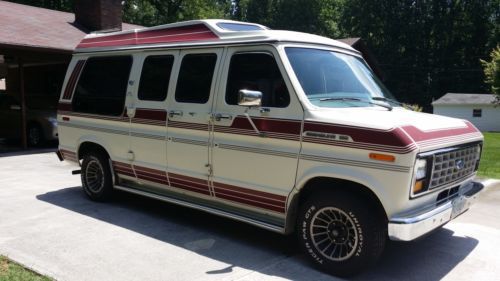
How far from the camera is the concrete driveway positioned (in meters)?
4.85

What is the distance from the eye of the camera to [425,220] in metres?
4.41

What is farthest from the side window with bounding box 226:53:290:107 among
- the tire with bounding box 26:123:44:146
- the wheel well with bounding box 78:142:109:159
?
the tire with bounding box 26:123:44:146

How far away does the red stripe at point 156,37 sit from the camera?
6.11 meters

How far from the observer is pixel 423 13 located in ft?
203

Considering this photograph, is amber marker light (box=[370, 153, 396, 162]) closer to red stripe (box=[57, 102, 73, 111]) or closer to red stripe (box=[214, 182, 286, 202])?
red stripe (box=[214, 182, 286, 202])

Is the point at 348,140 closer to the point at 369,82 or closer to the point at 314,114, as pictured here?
the point at 314,114

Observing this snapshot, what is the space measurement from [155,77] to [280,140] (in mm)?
2342

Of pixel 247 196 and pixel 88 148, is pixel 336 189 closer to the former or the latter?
pixel 247 196

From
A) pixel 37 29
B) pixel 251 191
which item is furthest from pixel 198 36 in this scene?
pixel 37 29

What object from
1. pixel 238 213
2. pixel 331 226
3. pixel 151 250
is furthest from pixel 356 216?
pixel 151 250

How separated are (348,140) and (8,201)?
5.64 meters

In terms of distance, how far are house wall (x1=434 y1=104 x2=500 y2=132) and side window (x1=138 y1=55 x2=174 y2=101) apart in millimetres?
42771

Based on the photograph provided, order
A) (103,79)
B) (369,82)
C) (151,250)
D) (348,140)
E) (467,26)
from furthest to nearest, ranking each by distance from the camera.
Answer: (467,26), (103,79), (369,82), (151,250), (348,140)

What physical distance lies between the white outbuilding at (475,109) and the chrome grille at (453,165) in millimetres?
42283
